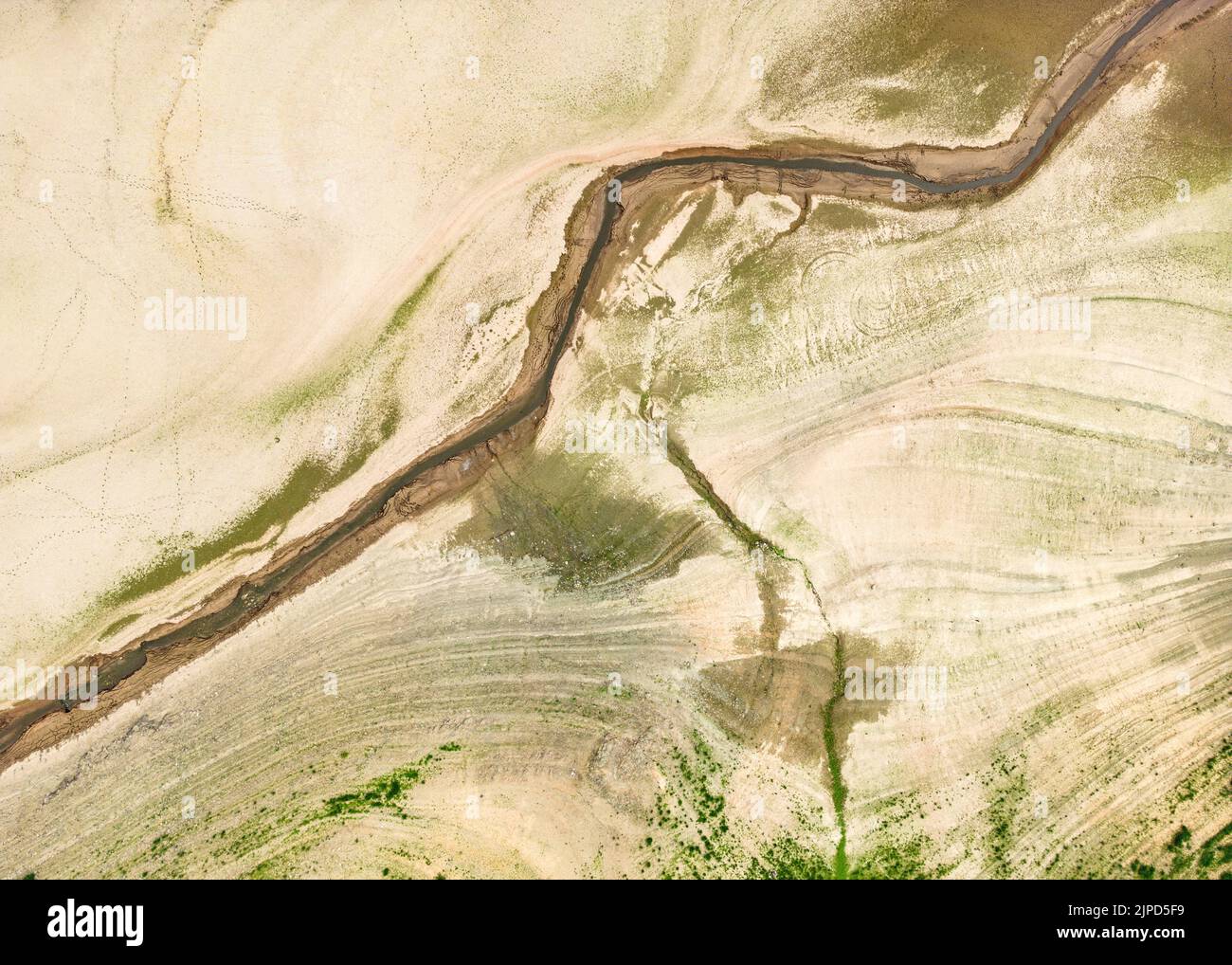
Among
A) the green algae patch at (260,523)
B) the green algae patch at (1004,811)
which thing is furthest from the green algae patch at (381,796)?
the green algae patch at (1004,811)

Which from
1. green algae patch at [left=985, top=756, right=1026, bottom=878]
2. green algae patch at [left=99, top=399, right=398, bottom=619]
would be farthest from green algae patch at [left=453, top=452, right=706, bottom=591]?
green algae patch at [left=985, top=756, right=1026, bottom=878]

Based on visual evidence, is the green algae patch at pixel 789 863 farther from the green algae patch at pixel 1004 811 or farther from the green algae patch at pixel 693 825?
the green algae patch at pixel 1004 811

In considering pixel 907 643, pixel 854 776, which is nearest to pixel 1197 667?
pixel 907 643

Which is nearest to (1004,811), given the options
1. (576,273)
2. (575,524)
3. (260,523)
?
(575,524)

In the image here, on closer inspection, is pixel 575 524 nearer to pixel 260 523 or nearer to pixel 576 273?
pixel 576 273

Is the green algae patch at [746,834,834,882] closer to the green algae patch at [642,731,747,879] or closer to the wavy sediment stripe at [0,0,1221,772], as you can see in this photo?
the green algae patch at [642,731,747,879]

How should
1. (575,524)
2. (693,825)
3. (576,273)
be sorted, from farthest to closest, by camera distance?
1. (576,273)
2. (575,524)
3. (693,825)

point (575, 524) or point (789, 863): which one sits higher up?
point (575, 524)

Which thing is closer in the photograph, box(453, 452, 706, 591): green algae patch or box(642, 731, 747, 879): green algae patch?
box(642, 731, 747, 879): green algae patch
